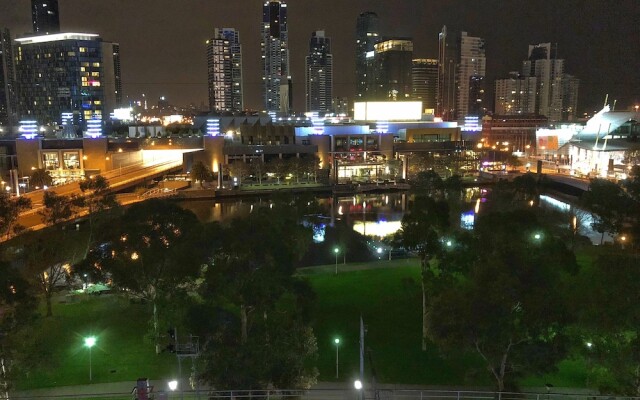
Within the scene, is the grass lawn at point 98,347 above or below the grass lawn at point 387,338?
above

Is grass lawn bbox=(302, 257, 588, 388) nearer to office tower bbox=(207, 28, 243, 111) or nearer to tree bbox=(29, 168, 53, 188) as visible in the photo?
tree bbox=(29, 168, 53, 188)

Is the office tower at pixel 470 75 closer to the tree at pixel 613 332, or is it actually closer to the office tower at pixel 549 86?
the office tower at pixel 549 86

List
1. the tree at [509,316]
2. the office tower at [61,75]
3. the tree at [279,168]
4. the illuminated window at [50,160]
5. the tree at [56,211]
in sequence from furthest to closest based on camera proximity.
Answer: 1. the office tower at [61,75]
2. the tree at [279,168]
3. the illuminated window at [50,160]
4. the tree at [56,211]
5. the tree at [509,316]

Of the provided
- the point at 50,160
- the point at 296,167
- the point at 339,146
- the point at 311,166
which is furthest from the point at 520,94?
the point at 50,160

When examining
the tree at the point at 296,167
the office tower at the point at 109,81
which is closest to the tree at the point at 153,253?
the tree at the point at 296,167

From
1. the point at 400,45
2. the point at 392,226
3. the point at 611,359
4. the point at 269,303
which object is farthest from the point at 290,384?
the point at 400,45

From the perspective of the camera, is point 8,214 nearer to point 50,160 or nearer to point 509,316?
point 509,316

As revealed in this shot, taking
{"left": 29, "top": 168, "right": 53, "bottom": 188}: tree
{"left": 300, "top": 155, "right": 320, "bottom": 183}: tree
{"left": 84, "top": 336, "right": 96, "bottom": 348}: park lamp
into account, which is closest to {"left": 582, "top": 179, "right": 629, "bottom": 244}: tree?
{"left": 84, "top": 336, "right": 96, "bottom": 348}: park lamp
